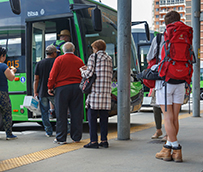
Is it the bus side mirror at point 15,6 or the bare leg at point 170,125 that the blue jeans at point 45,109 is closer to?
the bus side mirror at point 15,6

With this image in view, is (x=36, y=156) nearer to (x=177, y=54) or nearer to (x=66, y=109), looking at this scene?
(x=66, y=109)

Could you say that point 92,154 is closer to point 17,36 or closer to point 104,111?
point 104,111

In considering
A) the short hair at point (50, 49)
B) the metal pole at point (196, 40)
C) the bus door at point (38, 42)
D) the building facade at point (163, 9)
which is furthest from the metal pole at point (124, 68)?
the building facade at point (163, 9)

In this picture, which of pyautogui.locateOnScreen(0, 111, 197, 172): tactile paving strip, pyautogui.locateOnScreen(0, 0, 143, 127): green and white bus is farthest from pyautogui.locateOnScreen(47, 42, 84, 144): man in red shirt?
pyautogui.locateOnScreen(0, 0, 143, 127): green and white bus

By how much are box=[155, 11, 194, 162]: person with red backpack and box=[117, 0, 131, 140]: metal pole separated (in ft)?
6.07

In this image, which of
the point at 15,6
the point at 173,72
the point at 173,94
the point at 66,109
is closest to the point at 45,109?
the point at 66,109

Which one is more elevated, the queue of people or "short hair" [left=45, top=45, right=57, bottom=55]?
"short hair" [left=45, top=45, right=57, bottom=55]

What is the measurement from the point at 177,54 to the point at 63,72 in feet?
8.02

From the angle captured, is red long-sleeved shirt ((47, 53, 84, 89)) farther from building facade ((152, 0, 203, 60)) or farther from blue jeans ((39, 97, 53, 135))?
building facade ((152, 0, 203, 60))

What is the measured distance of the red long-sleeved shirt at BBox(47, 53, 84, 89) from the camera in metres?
6.46

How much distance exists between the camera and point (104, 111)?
599cm

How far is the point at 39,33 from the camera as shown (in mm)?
8531

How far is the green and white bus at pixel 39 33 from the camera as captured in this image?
802cm

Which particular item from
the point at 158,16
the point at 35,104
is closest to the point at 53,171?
the point at 35,104
